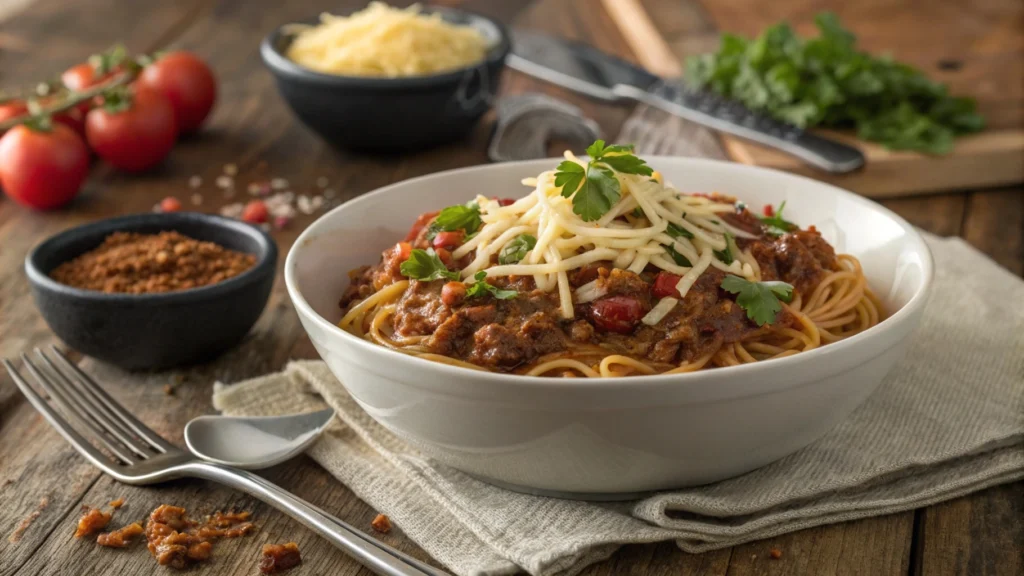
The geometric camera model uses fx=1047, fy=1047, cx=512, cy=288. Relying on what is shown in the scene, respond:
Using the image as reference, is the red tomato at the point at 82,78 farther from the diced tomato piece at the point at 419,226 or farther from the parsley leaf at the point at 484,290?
the parsley leaf at the point at 484,290

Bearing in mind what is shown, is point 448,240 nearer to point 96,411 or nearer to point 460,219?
point 460,219

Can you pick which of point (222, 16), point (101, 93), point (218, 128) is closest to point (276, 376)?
point (101, 93)

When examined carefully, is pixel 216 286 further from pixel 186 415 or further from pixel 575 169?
pixel 575 169

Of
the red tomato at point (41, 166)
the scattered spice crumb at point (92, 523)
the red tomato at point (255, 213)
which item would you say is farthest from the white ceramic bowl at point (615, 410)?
the red tomato at point (41, 166)

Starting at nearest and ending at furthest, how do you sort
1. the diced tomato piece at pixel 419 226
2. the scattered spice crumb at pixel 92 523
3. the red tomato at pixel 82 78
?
the scattered spice crumb at pixel 92 523, the diced tomato piece at pixel 419 226, the red tomato at pixel 82 78

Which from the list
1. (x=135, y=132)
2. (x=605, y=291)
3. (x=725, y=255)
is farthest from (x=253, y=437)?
(x=135, y=132)

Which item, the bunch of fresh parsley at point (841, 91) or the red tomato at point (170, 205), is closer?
the red tomato at point (170, 205)
